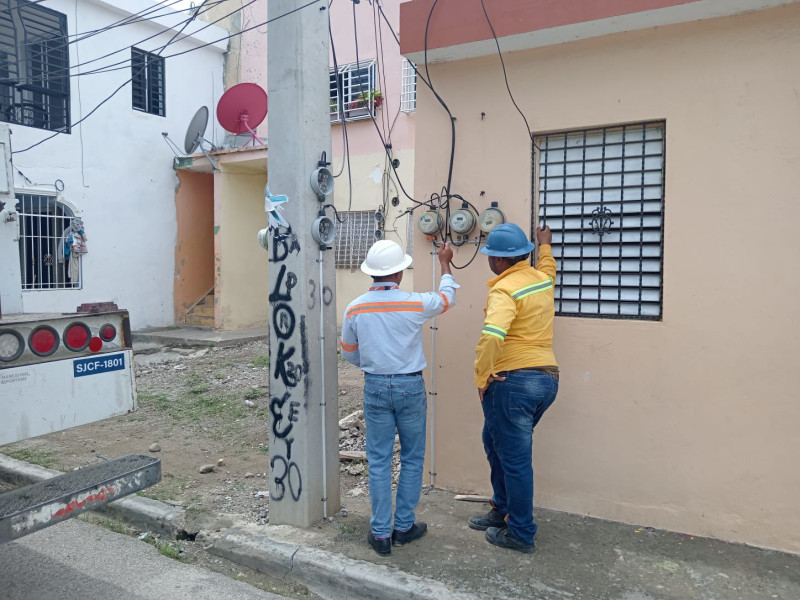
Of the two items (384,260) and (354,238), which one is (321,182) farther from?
(354,238)

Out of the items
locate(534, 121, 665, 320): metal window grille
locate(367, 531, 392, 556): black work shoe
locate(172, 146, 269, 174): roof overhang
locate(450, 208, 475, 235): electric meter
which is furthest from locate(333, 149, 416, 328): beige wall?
locate(367, 531, 392, 556): black work shoe

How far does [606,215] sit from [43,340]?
3450 mm

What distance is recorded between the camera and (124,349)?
3.61 meters

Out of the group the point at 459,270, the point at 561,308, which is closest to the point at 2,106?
the point at 459,270

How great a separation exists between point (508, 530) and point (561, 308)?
1502 mm

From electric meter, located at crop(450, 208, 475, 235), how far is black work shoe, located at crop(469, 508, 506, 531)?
74.4 inches

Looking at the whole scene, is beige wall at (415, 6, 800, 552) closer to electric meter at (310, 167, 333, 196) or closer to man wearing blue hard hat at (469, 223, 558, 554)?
man wearing blue hard hat at (469, 223, 558, 554)

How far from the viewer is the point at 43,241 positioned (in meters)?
10.6

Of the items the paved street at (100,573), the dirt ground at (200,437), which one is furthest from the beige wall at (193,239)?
the paved street at (100,573)

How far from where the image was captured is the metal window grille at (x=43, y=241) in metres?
10.4

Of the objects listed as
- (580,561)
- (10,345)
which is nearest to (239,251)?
(10,345)

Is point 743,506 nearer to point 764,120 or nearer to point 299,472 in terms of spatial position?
point 764,120

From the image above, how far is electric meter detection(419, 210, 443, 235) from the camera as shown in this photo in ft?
14.4

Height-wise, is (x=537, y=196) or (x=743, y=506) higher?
(x=537, y=196)
